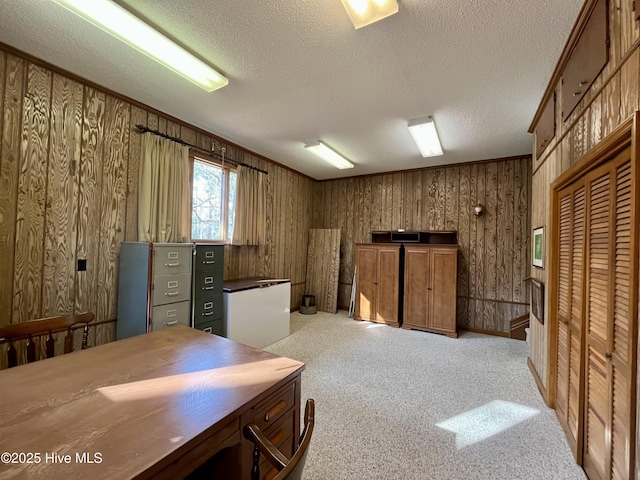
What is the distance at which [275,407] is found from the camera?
1103 millimetres

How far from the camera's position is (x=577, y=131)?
1813 millimetres

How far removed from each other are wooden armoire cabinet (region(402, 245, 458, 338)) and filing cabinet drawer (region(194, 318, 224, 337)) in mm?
2970

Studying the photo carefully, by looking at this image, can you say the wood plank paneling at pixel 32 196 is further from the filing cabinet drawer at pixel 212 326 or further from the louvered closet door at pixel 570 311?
the louvered closet door at pixel 570 311

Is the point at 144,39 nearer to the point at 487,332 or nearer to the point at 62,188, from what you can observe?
the point at 62,188

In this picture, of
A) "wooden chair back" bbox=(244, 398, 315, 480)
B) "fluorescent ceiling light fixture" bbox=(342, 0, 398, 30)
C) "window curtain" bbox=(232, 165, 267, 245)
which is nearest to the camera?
"wooden chair back" bbox=(244, 398, 315, 480)

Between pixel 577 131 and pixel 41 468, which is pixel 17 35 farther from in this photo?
pixel 577 131

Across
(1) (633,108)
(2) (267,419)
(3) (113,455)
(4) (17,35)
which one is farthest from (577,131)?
(4) (17,35)

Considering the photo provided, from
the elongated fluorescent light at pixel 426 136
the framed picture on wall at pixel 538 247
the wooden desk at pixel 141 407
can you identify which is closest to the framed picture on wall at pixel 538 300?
the framed picture on wall at pixel 538 247

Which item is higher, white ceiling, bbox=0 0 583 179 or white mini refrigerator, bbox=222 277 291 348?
white ceiling, bbox=0 0 583 179

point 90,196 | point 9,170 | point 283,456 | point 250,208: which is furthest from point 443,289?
point 9,170

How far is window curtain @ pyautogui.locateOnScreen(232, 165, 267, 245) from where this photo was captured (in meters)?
3.99

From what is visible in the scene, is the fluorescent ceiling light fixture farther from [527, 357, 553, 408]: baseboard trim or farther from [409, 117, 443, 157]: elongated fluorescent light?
[527, 357, 553, 408]: baseboard trim

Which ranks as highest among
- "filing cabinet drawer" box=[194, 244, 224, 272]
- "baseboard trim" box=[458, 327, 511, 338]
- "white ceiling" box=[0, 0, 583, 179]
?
"white ceiling" box=[0, 0, 583, 179]

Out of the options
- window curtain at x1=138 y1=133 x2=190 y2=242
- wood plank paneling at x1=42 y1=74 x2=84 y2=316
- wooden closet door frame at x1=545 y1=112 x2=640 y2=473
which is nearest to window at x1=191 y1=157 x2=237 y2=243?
window curtain at x1=138 y1=133 x2=190 y2=242
